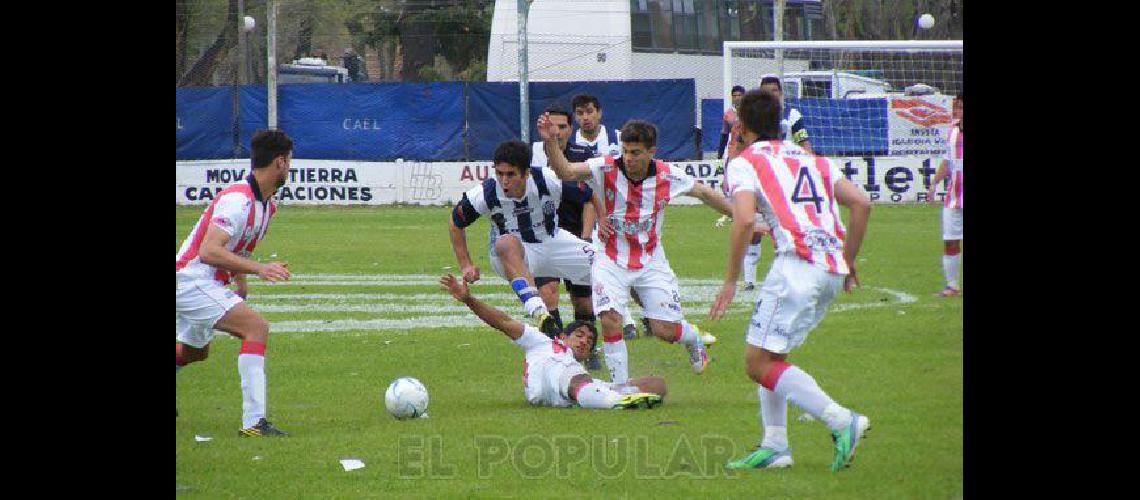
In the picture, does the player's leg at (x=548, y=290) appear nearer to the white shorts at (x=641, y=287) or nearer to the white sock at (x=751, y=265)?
the white shorts at (x=641, y=287)

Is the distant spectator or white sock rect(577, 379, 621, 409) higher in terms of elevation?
the distant spectator

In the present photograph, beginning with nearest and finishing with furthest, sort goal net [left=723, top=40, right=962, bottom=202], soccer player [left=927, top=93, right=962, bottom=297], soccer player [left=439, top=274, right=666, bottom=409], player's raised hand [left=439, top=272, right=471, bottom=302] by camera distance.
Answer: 1. player's raised hand [left=439, top=272, right=471, bottom=302]
2. soccer player [left=439, top=274, right=666, bottom=409]
3. soccer player [left=927, top=93, right=962, bottom=297]
4. goal net [left=723, top=40, right=962, bottom=202]

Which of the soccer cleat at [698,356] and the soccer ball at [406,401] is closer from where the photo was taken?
the soccer ball at [406,401]

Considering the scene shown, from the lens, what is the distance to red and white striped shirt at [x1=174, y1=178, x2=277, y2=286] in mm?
7875

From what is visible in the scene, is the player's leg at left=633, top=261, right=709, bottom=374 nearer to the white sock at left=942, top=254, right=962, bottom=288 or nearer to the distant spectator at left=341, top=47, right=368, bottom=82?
the white sock at left=942, top=254, right=962, bottom=288

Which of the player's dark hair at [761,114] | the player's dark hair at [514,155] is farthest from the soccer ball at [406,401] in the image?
the player's dark hair at [761,114]

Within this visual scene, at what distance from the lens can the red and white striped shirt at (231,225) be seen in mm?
7875

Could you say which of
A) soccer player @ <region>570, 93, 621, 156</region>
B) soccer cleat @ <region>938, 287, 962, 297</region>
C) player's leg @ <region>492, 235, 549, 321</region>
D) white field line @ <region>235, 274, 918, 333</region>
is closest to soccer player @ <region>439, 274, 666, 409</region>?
player's leg @ <region>492, 235, 549, 321</region>

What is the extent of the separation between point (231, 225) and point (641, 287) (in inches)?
113

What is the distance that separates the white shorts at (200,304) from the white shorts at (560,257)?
2.78m
